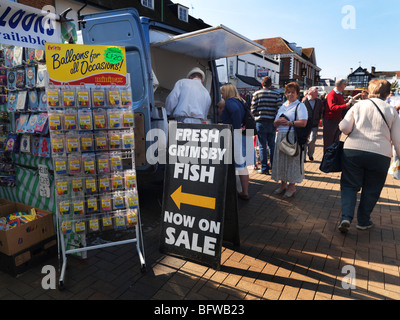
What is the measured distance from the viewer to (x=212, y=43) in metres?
4.67

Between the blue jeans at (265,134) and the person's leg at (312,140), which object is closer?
the blue jeans at (265,134)

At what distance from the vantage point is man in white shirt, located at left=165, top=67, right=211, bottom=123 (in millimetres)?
4527

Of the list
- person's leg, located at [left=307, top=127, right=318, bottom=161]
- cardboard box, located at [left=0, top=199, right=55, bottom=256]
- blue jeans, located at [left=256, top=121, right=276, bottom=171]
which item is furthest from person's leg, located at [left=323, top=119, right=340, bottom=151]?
cardboard box, located at [left=0, top=199, right=55, bottom=256]

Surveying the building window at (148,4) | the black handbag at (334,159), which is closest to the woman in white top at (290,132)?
the black handbag at (334,159)

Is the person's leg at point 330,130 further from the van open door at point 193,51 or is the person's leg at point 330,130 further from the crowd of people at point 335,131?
the van open door at point 193,51

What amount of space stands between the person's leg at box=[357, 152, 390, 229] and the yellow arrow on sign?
209cm

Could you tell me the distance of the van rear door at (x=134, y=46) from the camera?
3992mm

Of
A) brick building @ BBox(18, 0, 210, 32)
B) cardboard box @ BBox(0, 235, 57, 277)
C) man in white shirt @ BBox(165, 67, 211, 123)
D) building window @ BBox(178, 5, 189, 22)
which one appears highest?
building window @ BBox(178, 5, 189, 22)

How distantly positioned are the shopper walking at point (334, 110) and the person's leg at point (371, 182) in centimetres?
362

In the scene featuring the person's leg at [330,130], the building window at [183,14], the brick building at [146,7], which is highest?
the building window at [183,14]

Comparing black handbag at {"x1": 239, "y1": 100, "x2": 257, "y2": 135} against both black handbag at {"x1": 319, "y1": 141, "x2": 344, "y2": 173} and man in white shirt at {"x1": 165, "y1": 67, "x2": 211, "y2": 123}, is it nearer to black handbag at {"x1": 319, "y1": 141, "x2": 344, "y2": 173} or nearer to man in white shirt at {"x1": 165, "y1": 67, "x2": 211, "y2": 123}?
man in white shirt at {"x1": 165, "y1": 67, "x2": 211, "y2": 123}

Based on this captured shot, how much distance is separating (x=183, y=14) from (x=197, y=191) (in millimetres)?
20171

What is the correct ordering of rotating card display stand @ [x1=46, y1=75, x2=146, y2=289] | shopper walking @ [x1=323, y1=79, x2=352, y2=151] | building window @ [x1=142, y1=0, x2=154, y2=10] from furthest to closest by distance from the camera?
building window @ [x1=142, y1=0, x2=154, y2=10], shopper walking @ [x1=323, y1=79, x2=352, y2=151], rotating card display stand @ [x1=46, y1=75, x2=146, y2=289]
